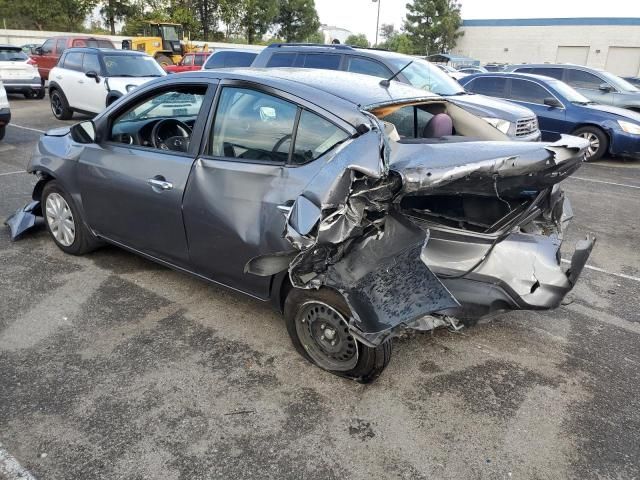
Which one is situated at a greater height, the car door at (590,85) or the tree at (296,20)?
the tree at (296,20)

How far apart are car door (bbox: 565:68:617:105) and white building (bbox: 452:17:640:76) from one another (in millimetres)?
41116

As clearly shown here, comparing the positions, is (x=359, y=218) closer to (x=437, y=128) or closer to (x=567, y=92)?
(x=437, y=128)

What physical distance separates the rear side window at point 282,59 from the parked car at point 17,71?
10040mm

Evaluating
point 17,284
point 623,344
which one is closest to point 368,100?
point 623,344

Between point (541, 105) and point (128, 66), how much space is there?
909 cm

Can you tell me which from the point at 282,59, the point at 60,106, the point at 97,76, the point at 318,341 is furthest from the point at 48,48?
the point at 318,341

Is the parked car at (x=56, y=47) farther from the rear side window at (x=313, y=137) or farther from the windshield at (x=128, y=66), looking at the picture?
the rear side window at (x=313, y=137)

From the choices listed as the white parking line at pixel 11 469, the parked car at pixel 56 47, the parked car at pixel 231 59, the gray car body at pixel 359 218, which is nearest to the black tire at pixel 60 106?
the parked car at pixel 231 59

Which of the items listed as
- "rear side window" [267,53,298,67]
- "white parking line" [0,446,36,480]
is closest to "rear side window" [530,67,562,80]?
"rear side window" [267,53,298,67]

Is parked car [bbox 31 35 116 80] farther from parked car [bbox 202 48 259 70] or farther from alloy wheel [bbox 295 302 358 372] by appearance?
alloy wheel [bbox 295 302 358 372]

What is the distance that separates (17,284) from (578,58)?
55.8m

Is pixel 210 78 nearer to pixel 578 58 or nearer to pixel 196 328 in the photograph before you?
pixel 196 328

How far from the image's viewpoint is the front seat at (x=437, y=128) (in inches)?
172

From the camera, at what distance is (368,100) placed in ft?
10.6
